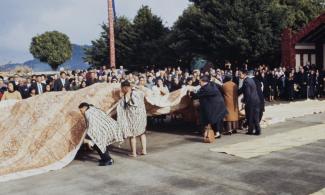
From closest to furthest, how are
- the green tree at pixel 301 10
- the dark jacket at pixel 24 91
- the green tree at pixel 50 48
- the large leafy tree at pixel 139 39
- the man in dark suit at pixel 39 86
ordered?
1. the dark jacket at pixel 24 91
2. the man in dark suit at pixel 39 86
3. the green tree at pixel 301 10
4. the large leafy tree at pixel 139 39
5. the green tree at pixel 50 48

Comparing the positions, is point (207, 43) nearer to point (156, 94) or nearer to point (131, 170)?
point (156, 94)

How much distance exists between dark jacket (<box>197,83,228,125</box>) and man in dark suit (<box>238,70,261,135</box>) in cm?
77

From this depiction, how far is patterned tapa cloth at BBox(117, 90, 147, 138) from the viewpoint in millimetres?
9844

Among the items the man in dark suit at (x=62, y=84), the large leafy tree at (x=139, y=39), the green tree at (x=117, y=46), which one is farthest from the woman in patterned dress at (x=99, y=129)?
the green tree at (x=117, y=46)

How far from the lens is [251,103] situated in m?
11.9

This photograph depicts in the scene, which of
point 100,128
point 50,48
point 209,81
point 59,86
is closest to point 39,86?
point 59,86

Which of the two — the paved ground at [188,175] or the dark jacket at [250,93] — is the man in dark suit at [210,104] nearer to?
the dark jacket at [250,93]

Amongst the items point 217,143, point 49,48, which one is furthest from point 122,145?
point 49,48

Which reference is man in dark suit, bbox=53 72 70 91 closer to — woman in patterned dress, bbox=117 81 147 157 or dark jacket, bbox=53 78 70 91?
dark jacket, bbox=53 78 70 91

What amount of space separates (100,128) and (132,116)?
2.65 ft

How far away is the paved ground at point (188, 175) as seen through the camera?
7.39 meters

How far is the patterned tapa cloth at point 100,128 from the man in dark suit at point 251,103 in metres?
3.85

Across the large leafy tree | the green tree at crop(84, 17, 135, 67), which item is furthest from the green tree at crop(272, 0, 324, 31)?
the green tree at crop(84, 17, 135, 67)

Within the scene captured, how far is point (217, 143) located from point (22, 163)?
4390 mm
